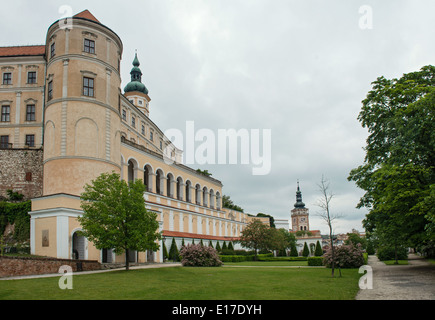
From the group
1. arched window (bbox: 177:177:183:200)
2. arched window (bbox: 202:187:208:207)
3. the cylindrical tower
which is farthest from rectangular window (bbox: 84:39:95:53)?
arched window (bbox: 202:187:208:207)

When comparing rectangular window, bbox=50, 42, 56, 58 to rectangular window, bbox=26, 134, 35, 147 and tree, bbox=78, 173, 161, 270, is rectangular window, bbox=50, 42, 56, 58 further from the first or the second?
tree, bbox=78, 173, 161, 270

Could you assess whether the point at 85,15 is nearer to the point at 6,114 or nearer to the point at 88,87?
the point at 88,87

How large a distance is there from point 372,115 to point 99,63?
23.8 metres

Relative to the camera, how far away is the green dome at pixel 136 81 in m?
73.1

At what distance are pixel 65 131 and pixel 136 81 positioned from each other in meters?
45.5

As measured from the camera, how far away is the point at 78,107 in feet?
106

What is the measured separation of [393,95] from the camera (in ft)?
79.9

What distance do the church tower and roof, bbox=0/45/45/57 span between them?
119 m

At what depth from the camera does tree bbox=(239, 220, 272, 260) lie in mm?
50938

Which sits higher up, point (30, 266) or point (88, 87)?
point (88, 87)

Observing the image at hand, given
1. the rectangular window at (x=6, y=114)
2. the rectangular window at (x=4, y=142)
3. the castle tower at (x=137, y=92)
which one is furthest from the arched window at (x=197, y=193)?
the rectangular window at (x=6, y=114)

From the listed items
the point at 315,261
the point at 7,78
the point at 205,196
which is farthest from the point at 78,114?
the point at 205,196
